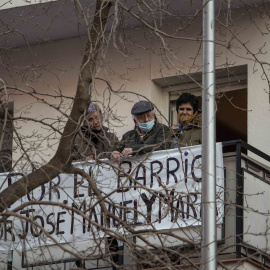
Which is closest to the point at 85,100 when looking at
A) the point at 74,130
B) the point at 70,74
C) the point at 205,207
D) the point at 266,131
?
the point at 74,130

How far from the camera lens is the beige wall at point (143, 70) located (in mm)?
15320

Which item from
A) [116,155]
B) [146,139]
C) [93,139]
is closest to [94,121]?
[116,155]

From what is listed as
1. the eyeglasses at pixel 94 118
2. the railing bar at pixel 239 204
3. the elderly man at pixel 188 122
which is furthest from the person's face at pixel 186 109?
the eyeglasses at pixel 94 118

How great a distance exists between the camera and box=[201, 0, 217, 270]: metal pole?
11.1 metres

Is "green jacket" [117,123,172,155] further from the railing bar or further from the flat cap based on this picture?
the railing bar

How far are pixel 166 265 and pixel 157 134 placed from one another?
11.9ft

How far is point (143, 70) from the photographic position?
54.2 ft

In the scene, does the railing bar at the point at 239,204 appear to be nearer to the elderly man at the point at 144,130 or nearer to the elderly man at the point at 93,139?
the elderly man at the point at 144,130

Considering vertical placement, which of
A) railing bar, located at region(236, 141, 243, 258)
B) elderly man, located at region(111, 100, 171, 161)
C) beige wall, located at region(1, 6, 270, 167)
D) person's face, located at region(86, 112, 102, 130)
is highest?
beige wall, located at region(1, 6, 270, 167)

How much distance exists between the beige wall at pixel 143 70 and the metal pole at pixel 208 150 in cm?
239

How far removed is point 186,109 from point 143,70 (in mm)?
2573

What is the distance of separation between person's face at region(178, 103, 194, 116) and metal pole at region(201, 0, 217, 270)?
2053 millimetres

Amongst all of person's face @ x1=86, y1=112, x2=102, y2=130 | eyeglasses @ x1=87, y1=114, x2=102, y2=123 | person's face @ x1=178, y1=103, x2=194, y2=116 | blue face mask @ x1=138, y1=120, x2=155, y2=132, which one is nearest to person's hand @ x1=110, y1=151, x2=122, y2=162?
person's face @ x1=86, y1=112, x2=102, y2=130

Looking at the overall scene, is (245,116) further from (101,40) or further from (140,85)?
(101,40)
